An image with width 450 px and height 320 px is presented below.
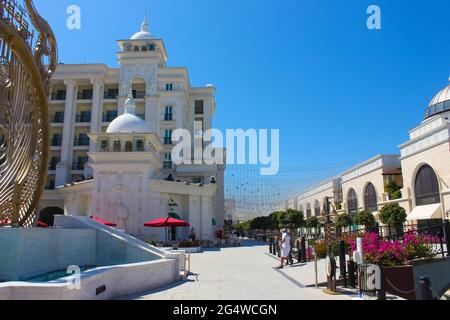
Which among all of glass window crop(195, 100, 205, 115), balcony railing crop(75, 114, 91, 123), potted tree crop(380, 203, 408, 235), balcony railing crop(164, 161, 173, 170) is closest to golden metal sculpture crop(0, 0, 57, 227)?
potted tree crop(380, 203, 408, 235)

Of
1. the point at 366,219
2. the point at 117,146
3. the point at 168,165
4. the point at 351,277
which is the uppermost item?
the point at 168,165

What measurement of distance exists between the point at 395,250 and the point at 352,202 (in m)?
44.8

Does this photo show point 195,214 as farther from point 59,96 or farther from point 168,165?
point 59,96

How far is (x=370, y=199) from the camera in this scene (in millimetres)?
47875

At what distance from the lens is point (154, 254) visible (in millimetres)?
12508

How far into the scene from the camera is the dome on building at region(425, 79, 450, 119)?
39750mm

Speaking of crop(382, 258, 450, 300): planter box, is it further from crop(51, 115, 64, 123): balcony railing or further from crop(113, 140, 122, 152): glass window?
crop(51, 115, 64, 123): balcony railing

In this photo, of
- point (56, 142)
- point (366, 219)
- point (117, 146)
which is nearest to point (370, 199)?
point (366, 219)

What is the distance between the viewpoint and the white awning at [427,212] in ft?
101

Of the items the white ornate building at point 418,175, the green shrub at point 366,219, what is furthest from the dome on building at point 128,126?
the white ornate building at point 418,175

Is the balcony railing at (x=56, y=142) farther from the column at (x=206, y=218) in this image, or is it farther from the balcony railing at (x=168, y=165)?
the column at (x=206, y=218)

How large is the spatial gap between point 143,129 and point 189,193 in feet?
21.8

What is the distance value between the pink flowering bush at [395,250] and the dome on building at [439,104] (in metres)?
32.2

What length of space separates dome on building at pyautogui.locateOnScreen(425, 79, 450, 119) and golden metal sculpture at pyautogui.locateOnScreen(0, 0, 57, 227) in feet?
133
